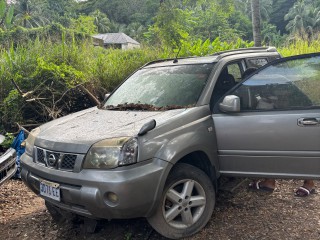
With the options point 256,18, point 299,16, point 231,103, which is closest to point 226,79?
point 231,103

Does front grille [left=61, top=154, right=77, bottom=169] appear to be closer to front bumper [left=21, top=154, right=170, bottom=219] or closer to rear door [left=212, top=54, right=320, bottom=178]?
front bumper [left=21, top=154, right=170, bottom=219]

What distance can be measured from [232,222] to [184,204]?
2.28 ft

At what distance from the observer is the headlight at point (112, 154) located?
262 cm

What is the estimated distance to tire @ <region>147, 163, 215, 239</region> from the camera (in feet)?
9.41

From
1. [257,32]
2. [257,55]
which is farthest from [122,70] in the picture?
[257,32]

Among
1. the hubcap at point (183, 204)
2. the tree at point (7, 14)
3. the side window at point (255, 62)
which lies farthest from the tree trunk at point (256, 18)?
the tree at point (7, 14)

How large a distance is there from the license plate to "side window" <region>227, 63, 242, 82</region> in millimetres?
2368

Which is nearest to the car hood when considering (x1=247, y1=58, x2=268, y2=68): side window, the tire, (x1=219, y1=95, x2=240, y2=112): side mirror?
(x1=219, y1=95, x2=240, y2=112): side mirror

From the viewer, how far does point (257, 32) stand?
930cm

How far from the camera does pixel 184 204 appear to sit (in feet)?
9.74

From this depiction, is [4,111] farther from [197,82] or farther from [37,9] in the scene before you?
[37,9]

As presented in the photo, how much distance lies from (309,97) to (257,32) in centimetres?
674

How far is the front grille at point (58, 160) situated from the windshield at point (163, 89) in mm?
1017

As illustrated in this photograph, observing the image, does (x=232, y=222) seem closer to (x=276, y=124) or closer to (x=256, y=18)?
(x=276, y=124)
